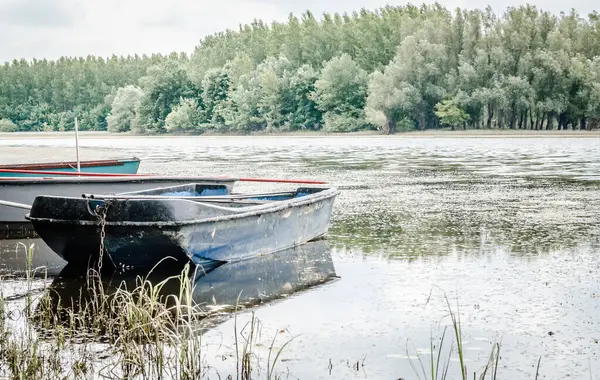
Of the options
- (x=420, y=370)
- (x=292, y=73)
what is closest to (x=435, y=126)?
(x=292, y=73)

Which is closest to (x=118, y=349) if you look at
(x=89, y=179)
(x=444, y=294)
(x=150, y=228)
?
(x=150, y=228)

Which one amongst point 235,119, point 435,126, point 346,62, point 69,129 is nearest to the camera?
point 435,126

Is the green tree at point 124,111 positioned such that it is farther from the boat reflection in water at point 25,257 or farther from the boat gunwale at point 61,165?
the boat reflection in water at point 25,257

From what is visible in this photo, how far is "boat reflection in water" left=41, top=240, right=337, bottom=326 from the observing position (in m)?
8.79

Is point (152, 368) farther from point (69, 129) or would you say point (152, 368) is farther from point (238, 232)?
point (69, 129)

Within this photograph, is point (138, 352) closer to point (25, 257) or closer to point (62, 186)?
point (25, 257)

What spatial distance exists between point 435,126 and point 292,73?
2454 cm

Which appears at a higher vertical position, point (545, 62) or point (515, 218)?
point (545, 62)

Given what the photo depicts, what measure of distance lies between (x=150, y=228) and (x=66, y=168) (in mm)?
9109

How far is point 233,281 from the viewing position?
973cm

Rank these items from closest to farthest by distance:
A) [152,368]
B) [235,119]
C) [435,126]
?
[152,368] < [435,126] < [235,119]

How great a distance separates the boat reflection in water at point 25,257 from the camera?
10344 mm

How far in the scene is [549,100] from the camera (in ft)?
263

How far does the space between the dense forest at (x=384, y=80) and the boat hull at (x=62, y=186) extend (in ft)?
229
